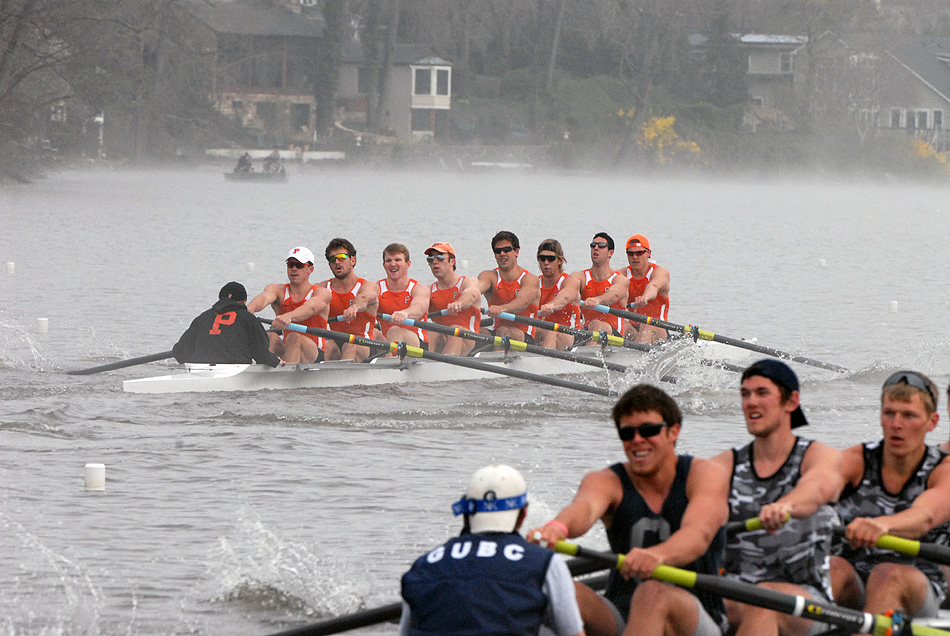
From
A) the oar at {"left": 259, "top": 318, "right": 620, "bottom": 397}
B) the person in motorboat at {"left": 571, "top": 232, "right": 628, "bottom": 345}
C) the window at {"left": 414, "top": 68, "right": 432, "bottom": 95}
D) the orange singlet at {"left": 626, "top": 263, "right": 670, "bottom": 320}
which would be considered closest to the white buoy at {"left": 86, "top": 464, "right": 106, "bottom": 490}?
the oar at {"left": 259, "top": 318, "right": 620, "bottom": 397}

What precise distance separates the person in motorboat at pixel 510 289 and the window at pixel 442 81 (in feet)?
206

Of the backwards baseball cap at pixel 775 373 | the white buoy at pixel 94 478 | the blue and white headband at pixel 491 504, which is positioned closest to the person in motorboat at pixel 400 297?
the white buoy at pixel 94 478

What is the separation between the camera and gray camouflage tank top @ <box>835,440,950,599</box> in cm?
500

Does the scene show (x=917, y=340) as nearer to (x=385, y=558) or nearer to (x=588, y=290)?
(x=588, y=290)

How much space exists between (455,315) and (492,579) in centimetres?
855

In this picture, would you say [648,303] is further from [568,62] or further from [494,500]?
[568,62]

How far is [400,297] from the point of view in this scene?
39.1 ft

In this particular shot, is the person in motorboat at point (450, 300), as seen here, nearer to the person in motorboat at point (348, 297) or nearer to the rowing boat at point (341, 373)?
the rowing boat at point (341, 373)

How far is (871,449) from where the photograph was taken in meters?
5.10

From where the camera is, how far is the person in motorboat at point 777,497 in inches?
183

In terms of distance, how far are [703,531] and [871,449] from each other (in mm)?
1069

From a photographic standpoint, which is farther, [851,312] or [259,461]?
[851,312]

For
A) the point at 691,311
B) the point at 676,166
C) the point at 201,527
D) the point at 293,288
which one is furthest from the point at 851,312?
the point at 676,166

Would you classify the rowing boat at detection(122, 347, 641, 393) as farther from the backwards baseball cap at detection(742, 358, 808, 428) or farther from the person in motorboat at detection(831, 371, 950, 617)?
the backwards baseball cap at detection(742, 358, 808, 428)
